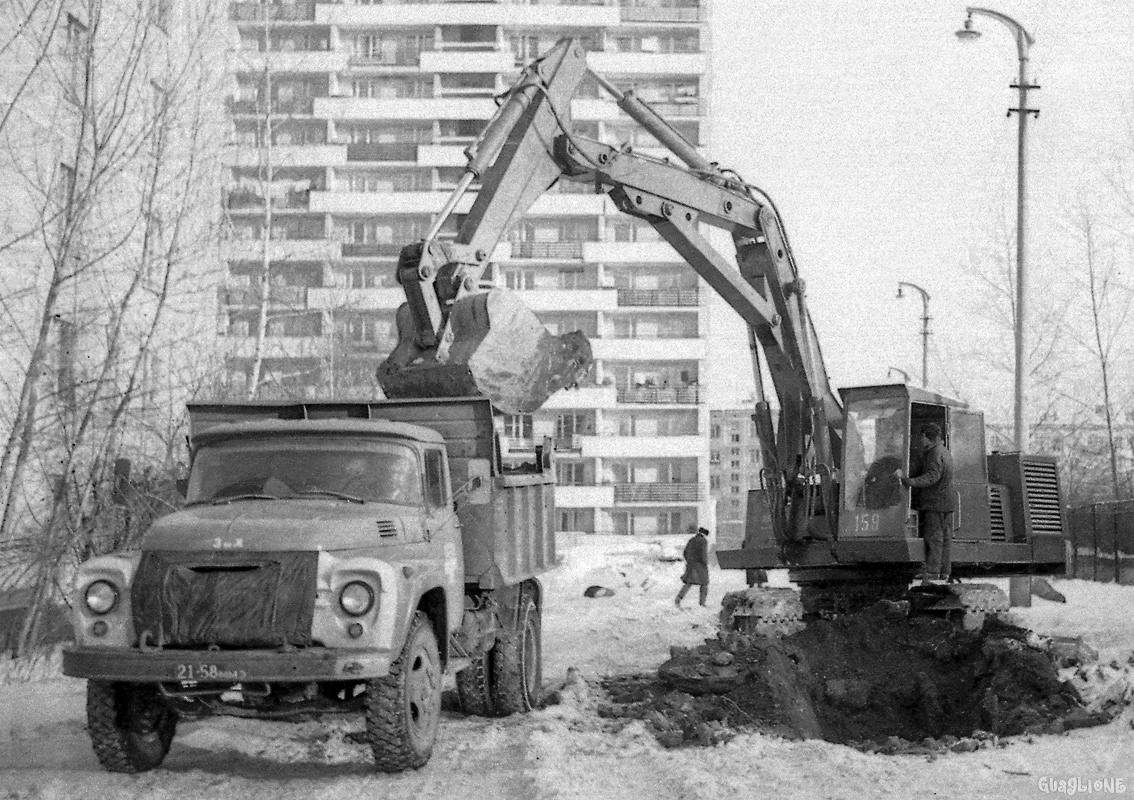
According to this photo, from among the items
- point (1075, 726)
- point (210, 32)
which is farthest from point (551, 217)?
point (1075, 726)

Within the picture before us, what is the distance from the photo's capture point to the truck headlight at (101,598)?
891cm

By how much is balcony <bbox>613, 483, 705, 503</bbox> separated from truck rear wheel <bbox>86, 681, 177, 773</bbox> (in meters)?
56.6

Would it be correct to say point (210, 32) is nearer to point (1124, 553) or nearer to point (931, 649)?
point (931, 649)

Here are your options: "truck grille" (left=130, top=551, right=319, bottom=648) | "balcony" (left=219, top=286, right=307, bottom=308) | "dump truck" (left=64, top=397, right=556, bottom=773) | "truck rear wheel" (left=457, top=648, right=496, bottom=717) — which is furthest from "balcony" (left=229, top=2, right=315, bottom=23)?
"truck grille" (left=130, top=551, right=319, bottom=648)

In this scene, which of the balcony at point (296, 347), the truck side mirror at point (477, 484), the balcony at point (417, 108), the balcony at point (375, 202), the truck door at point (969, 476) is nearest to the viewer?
the truck side mirror at point (477, 484)

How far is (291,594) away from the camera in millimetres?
8703

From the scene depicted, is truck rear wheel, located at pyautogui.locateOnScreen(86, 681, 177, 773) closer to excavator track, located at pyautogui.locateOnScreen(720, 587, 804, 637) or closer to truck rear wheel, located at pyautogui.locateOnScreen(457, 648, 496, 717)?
truck rear wheel, located at pyautogui.locateOnScreen(457, 648, 496, 717)

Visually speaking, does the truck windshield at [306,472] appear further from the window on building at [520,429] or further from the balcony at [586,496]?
the balcony at [586,496]

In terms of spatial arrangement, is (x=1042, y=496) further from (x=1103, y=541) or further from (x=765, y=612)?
(x=1103, y=541)

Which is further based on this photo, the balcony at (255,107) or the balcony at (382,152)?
the balcony at (382,152)

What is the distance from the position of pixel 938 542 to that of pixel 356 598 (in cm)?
821

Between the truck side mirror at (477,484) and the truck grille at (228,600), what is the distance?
78.6 inches

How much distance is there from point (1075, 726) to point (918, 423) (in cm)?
514

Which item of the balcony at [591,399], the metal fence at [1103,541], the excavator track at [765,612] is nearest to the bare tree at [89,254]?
the excavator track at [765,612]
